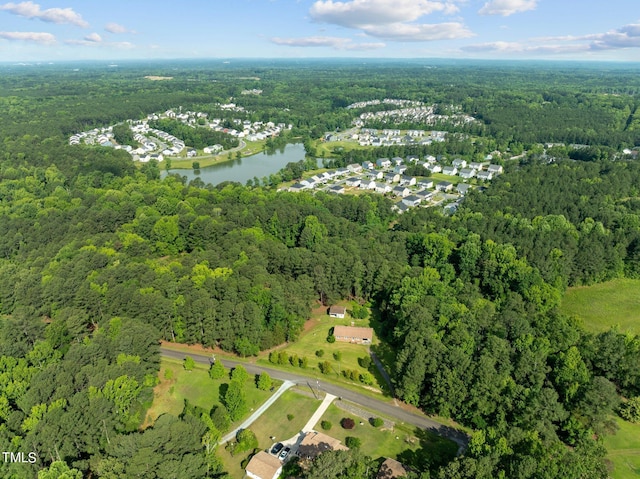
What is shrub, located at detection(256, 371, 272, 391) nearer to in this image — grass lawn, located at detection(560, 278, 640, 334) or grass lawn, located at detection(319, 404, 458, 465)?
grass lawn, located at detection(319, 404, 458, 465)

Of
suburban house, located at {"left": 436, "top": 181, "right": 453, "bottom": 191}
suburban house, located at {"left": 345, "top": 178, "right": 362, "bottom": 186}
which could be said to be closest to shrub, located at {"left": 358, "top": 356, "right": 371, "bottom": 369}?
suburban house, located at {"left": 345, "top": 178, "right": 362, "bottom": 186}

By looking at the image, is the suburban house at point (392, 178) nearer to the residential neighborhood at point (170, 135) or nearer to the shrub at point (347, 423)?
the residential neighborhood at point (170, 135)

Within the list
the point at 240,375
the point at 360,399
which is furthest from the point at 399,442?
the point at 240,375

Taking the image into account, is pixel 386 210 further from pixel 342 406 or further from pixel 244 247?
pixel 342 406

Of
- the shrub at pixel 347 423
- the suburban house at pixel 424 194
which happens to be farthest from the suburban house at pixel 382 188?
the shrub at pixel 347 423

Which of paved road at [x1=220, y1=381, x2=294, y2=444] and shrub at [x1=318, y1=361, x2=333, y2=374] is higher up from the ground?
shrub at [x1=318, y1=361, x2=333, y2=374]

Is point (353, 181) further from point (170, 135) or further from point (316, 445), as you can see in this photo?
point (170, 135)
